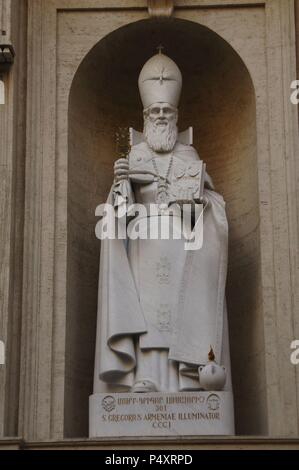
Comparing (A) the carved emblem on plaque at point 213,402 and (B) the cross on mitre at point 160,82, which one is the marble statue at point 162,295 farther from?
(B) the cross on mitre at point 160,82

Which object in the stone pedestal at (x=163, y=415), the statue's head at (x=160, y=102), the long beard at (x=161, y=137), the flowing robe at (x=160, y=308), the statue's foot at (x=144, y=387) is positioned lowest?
the stone pedestal at (x=163, y=415)

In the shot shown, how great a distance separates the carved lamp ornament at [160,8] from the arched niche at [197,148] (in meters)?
0.13

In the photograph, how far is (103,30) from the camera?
45.8 feet

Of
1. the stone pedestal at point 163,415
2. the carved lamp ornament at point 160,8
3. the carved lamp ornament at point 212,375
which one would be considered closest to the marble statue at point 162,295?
the carved lamp ornament at point 212,375

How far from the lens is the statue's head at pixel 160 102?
1358 cm

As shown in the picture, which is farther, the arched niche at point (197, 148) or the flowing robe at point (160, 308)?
the arched niche at point (197, 148)

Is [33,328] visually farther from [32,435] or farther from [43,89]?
[43,89]

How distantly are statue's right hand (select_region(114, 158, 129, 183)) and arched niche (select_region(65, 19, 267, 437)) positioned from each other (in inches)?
24.2

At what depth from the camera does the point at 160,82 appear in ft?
44.7

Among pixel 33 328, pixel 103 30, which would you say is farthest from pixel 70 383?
pixel 103 30

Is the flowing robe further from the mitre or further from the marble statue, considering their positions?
the mitre

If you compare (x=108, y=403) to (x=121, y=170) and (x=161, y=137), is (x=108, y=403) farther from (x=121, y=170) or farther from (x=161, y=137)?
(x=161, y=137)

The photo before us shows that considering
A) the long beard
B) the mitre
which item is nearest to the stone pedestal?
the long beard

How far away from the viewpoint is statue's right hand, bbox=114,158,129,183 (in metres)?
13.1
